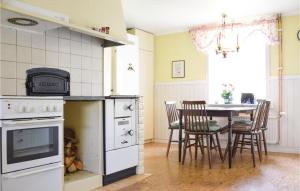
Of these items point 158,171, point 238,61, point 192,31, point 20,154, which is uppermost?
point 192,31

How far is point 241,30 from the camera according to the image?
494 centimetres

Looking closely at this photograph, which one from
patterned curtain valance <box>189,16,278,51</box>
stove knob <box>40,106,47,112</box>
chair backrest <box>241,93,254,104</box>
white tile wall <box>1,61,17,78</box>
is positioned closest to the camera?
stove knob <box>40,106,47,112</box>

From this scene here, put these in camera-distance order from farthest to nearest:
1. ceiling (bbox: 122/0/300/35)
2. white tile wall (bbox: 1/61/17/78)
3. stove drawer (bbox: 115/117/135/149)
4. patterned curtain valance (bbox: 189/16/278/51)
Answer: patterned curtain valance (bbox: 189/16/278/51) → ceiling (bbox: 122/0/300/35) → stove drawer (bbox: 115/117/135/149) → white tile wall (bbox: 1/61/17/78)

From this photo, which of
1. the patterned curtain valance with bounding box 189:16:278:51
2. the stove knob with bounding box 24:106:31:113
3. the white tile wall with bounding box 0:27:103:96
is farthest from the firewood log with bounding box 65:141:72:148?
the patterned curtain valance with bounding box 189:16:278:51

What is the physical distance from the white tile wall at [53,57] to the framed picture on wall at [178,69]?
8.54ft

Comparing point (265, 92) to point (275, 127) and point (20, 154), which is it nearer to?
point (275, 127)

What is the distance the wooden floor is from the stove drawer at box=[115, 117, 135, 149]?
1.40 ft

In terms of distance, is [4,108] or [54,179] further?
[54,179]

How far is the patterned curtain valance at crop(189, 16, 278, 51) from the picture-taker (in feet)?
15.3

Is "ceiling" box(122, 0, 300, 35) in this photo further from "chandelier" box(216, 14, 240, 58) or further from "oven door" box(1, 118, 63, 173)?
"oven door" box(1, 118, 63, 173)

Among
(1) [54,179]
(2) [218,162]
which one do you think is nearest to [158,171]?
(2) [218,162]

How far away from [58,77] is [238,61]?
3459 millimetres

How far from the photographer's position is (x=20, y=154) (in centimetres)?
199

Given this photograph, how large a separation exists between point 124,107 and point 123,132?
0.86 ft
